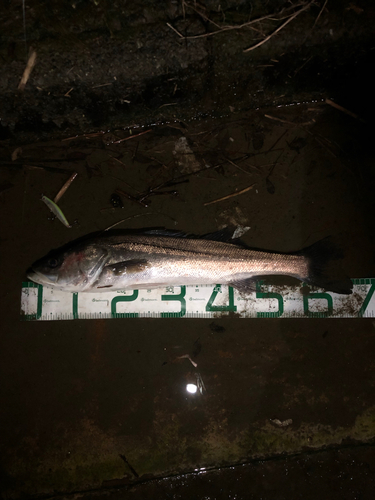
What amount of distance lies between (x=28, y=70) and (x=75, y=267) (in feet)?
7.42

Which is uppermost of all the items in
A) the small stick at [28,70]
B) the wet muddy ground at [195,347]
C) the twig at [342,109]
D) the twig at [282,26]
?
the twig at [282,26]

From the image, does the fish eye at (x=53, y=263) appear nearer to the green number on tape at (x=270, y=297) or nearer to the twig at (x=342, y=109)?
the green number on tape at (x=270, y=297)

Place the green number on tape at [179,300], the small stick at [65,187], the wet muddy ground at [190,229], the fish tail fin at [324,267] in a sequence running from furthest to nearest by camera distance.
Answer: the small stick at [65,187] < the green number on tape at [179,300] < the fish tail fin at [324,267] < the wet muddy ground at [190,229]

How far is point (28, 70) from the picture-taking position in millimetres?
3166

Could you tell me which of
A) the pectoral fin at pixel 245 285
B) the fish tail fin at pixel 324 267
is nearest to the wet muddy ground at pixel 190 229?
the fish tail fin at pixel 324 267

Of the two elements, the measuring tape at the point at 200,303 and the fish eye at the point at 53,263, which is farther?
the measuring tape at the point at 200,303

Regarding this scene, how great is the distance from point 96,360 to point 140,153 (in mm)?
2765

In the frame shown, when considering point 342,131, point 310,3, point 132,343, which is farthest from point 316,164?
point 132,343

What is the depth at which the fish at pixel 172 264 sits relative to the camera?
3.37 meters

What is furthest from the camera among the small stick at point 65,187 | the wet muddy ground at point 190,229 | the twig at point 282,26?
the small stick at point 65,187

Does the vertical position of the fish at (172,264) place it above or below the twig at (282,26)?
below

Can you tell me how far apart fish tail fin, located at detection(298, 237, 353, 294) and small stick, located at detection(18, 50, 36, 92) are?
12.4 ft

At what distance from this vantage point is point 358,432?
138 inches

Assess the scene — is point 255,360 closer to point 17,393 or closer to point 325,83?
point 17,393
